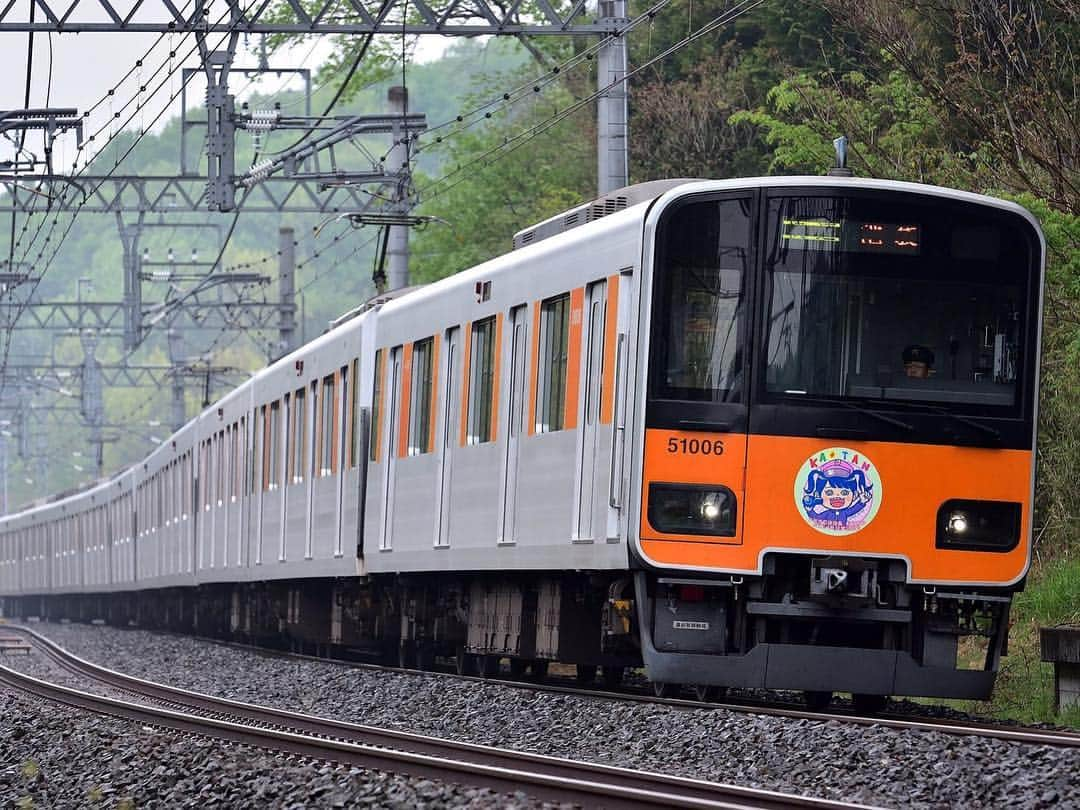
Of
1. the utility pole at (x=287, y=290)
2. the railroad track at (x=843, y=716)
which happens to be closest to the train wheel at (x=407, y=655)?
the railroad track at (x=843, y=716)

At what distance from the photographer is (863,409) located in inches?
446

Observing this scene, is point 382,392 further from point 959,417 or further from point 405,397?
point 959,417

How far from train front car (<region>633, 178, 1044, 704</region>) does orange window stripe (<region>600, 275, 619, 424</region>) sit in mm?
412

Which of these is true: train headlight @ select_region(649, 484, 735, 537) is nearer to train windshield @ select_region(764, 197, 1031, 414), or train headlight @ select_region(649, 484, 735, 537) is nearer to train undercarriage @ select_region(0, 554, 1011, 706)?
train undercarriage @ select_region(0, 554, 1011, 706)

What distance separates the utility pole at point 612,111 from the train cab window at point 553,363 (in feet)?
16.1

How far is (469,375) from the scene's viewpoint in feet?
48.4

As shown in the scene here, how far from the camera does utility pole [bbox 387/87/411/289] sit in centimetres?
2550

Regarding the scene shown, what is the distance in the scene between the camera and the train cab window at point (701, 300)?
1141cm

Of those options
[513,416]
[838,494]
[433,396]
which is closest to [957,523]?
[838,494]

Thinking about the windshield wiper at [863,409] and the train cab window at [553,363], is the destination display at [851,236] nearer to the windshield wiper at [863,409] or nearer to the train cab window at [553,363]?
the windshield wiper at [863,409]

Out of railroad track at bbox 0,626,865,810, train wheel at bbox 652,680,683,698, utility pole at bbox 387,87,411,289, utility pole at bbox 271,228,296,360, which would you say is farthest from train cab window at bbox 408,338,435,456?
utility pole at bbox 271,228,296,360

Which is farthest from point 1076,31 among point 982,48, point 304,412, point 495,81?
point 495,81

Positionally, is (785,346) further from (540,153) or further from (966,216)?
(540,153)

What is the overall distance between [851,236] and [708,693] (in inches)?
118
